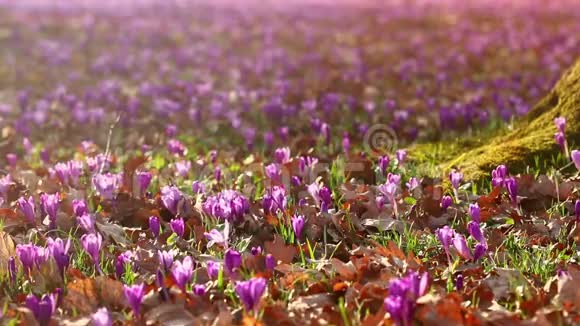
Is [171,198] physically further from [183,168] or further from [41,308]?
[41,308]

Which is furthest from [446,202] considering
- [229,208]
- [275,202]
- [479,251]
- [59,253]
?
[59,253]

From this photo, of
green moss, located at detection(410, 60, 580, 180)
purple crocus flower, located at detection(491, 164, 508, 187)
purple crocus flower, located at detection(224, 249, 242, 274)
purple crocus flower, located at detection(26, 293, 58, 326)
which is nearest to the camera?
purple crocus flower, located at detection(26, 293, 58, 326)

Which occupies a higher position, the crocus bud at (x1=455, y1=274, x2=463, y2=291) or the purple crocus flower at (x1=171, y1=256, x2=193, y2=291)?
the purple crocus flower at (x1=171, y1=256, x2=193, y2=291)

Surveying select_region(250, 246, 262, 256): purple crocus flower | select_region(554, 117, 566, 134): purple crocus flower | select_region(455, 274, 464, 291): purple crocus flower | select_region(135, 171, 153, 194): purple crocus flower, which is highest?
select_region(554, 117, 566, 134): purple crocus flower

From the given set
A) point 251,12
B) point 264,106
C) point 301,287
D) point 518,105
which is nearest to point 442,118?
point 518,105

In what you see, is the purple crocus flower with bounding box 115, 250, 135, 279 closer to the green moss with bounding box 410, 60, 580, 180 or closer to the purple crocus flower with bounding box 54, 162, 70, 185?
the purple crocus flower with bounding box 54, 162, 70, 185

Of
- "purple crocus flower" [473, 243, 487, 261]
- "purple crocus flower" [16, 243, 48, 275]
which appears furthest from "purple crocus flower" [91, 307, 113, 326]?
"purple crocus flower" [473, 243, 487, 261]

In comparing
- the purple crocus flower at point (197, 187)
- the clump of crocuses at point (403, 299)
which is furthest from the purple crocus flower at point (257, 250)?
the purple crocus flower at point (197, 187)

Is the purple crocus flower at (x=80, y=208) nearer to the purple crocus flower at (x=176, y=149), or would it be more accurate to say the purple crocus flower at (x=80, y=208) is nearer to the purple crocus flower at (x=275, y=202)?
the purple crocus flower at (x=275, y=202)
